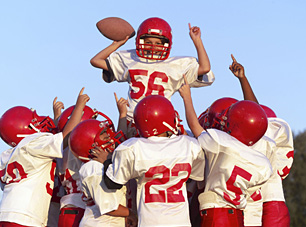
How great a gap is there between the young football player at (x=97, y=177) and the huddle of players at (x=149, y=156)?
0.04 feet

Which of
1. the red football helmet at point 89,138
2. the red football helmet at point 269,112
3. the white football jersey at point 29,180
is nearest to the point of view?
the red football helmet at point 89,138

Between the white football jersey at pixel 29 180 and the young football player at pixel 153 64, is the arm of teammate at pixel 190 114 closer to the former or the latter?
the young football player at pixel 153 64

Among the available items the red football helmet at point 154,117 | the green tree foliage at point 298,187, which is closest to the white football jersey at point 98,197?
the red football helmet at point 154,117

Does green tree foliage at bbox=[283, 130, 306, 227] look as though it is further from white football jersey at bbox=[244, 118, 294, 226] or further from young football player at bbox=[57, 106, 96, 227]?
young football player at bbox=[57, 106, 96, 227]

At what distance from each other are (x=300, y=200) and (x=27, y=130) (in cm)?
2452

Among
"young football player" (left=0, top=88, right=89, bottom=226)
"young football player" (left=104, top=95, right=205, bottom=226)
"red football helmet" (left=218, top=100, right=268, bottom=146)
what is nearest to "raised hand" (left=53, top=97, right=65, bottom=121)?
"young football player" (left=0, top=88, right=89, bottom=226)

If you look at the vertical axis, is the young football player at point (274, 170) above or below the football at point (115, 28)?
below

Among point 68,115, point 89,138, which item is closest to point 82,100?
point 68,115

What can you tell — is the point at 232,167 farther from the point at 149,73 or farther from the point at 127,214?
the point at 149,73

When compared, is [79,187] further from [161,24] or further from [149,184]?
[161,24]

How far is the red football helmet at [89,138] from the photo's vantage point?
7137mm

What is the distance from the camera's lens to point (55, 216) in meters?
8.70

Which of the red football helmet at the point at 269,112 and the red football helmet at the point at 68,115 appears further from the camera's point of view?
the red football helmet at the point at 269,112

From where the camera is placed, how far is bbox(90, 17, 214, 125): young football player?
8430 mm
